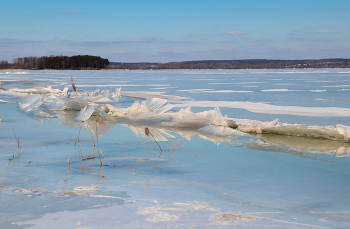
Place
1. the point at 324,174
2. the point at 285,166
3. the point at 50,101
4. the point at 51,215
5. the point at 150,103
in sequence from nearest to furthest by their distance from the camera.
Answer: the point at 51,215 < the point at 324,174 < the point at 285,166 < the point at 150,103 < the point at 50,101

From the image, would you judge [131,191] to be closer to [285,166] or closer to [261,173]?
[261,173]

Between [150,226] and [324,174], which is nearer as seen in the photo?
[150,226]

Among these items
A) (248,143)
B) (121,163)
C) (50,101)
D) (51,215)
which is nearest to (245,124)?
(248,143)

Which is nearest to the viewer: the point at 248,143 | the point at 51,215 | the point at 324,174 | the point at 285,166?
the point at 51,215

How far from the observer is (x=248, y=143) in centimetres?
366

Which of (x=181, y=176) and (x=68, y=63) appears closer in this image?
(x=181, y=176)

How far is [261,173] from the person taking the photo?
2.49m

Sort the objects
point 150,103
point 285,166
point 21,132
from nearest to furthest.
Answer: point 285,166 → point 21,132 → point 150,103

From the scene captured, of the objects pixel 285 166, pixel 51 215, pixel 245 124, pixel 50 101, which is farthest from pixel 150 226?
pixel 50 101

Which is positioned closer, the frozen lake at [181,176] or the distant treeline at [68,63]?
the frozen lake at [181,176]

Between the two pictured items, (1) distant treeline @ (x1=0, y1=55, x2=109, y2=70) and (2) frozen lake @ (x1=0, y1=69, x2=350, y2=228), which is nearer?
(2) frozen lake @ (x1=0, y1=69, x2=350, y2=228)

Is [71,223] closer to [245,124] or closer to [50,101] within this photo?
[245,124]

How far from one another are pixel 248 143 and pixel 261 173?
1.19 m

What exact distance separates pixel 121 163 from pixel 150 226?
1306mm
